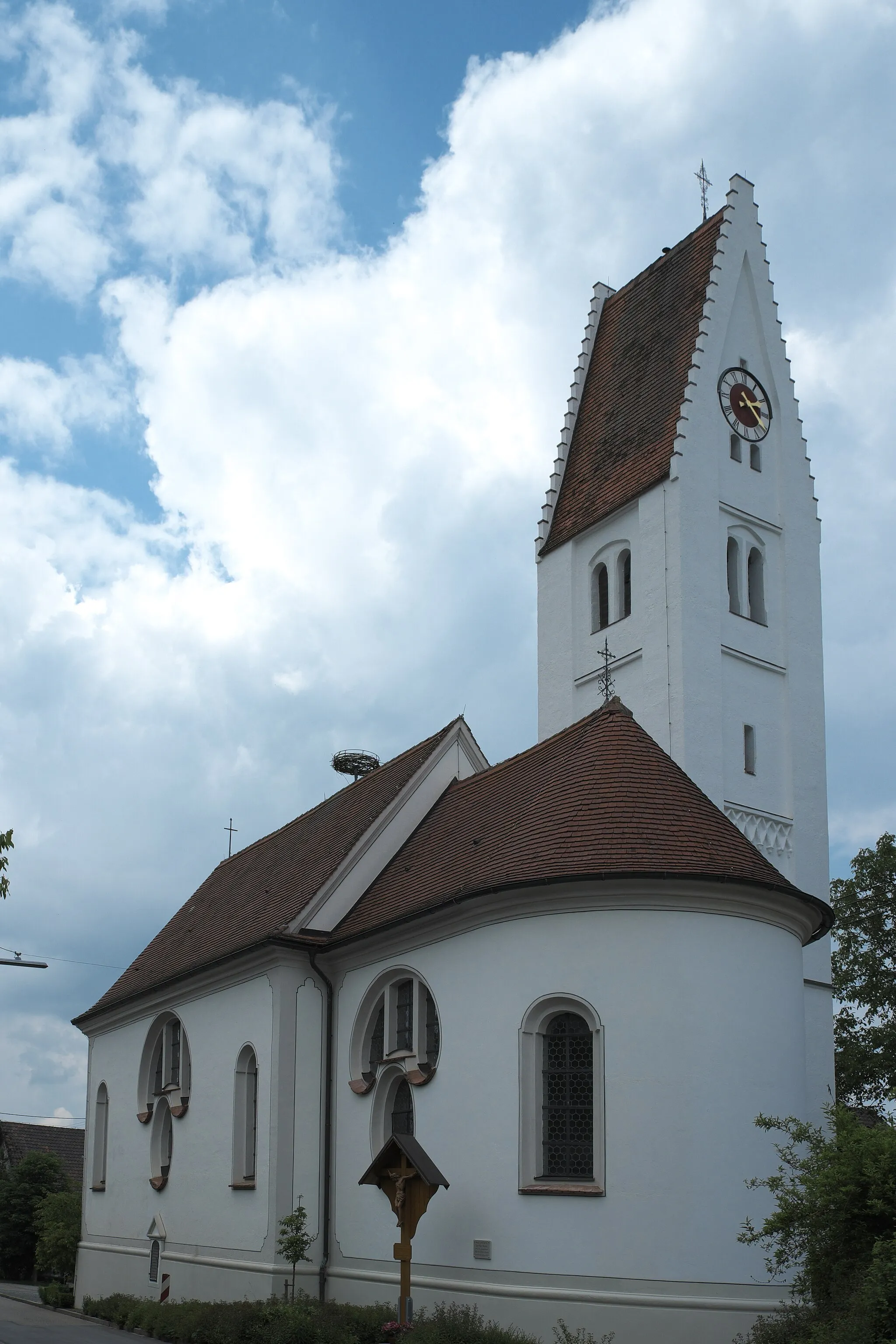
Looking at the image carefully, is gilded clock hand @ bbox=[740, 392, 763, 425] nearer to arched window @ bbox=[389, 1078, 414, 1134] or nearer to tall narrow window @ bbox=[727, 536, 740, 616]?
tall narrow window @ bbox=[727, 536, 740, 616]

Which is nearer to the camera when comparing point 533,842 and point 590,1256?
point 590,1256

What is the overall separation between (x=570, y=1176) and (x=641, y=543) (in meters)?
20.0

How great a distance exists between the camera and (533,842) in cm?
2058

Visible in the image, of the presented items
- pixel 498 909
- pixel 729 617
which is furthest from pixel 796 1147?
pixel 729 617

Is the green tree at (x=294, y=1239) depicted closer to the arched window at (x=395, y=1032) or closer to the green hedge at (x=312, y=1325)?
the green hedge at (x=312, y=1325)

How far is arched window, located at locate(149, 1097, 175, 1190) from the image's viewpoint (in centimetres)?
2948

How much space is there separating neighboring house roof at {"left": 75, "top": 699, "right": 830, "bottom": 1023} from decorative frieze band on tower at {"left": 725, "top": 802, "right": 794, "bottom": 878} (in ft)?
29.2

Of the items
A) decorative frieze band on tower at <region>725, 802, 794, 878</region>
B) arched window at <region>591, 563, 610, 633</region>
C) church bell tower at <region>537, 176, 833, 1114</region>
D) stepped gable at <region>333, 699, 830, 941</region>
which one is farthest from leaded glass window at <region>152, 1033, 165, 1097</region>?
arched window at <region>591, 563, 610, 633</region>

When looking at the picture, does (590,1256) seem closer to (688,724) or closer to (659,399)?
(688,724)

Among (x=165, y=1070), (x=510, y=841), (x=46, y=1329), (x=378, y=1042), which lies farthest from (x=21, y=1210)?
(x=510, y=841)

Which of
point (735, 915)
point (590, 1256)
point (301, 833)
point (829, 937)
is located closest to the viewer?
point (590, 1256)

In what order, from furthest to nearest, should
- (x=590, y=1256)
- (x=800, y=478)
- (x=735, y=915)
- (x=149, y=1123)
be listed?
(x=800, y=478) < (x=149, y=1123) < (x=735, y=915) < (x=590, y=1256)

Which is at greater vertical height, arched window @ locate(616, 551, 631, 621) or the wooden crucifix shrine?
arched window @ locate(616, 551, 631, 621)

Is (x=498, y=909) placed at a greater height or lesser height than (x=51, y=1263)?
greater
